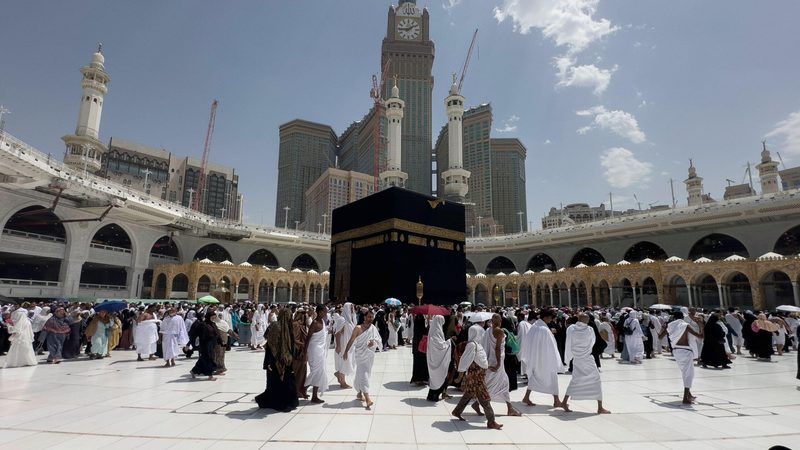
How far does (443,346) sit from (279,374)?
2049 millimetres

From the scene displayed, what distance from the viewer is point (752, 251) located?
25609 mm

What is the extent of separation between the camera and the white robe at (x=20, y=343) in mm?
7691

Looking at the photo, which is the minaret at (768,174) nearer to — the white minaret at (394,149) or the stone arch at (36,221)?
the white minaret at (394,149)

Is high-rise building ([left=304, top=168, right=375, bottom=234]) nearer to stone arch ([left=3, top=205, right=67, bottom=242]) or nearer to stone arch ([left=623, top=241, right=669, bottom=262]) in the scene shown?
stone arch ([left=3, top=205, right=67, bottom=242])

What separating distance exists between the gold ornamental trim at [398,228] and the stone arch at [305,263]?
15.1 m

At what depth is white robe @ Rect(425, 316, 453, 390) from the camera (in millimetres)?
5312

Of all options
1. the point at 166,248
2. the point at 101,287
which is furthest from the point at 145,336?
the point at 166,248

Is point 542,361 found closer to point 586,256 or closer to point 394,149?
point 586,256

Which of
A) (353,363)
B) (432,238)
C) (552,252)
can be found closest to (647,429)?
(353,363)

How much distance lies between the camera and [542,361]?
5.36 metres

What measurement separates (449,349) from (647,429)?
7.40ft

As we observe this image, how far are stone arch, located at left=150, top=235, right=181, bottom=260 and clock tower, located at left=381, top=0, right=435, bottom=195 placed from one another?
64.2 m

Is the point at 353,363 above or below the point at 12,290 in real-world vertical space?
below

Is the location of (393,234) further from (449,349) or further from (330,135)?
(330,135)
